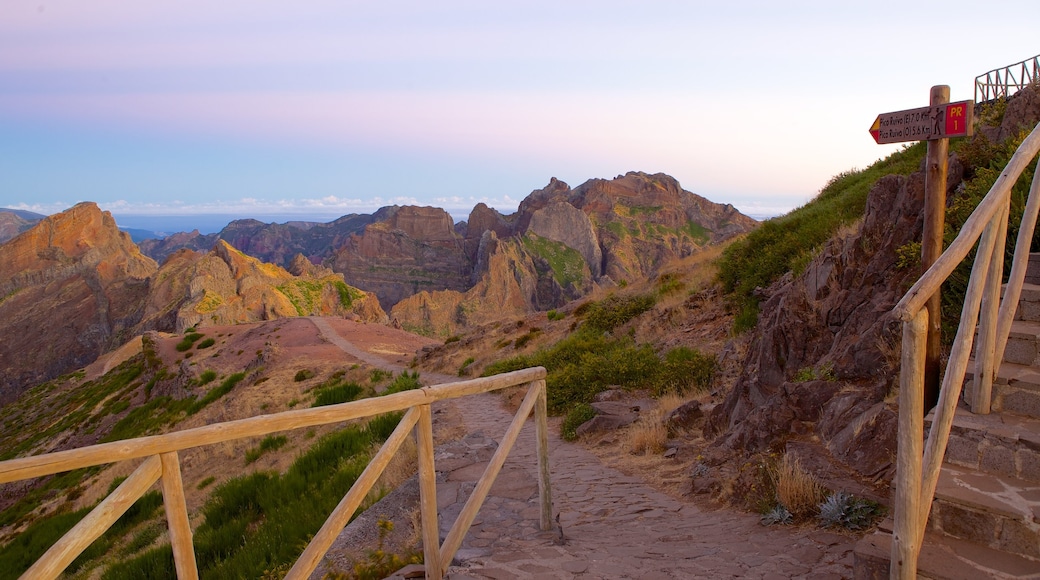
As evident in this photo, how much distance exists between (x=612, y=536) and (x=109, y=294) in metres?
98.4

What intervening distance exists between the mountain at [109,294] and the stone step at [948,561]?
63233 millimetres

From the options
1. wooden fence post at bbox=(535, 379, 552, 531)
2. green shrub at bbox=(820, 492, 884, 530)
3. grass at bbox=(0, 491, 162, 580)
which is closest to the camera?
green shrub at bbox=(820, 492, 884, 530)

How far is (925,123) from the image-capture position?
5152 mm

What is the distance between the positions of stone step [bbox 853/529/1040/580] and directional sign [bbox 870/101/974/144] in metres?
3.21

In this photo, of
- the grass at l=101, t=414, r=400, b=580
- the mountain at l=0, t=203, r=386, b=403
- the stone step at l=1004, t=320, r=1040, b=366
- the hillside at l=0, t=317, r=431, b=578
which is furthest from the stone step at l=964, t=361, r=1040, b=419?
the mountain at l=0, t=203, r=386, b=403

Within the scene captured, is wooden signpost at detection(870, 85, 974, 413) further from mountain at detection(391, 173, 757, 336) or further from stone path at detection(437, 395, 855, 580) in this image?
mountain at detection(391, 173, 757, 336)

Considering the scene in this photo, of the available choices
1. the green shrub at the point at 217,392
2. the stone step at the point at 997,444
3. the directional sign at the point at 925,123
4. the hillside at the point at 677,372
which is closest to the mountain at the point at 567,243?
the hillside at the point at 677,372

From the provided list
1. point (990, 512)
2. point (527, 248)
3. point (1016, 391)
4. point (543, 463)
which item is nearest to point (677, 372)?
point (543, 463)

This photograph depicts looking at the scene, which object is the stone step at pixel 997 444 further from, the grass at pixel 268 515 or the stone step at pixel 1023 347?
the grass at pixel 268 515

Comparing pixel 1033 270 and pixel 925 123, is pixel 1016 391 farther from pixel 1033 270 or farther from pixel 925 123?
pixel 925 123

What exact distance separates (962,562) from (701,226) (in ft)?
452

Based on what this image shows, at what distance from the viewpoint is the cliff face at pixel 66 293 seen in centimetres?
7969

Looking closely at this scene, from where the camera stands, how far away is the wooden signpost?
4.96 metres

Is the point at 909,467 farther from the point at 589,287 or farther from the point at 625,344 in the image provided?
the point at 589,287
